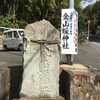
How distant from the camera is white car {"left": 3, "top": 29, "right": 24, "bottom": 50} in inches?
1099

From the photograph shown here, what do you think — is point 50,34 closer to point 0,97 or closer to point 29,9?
point 0,97

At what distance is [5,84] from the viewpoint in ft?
26.2

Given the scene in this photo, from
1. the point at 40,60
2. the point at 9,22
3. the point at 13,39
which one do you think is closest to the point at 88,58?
the point at 13,39

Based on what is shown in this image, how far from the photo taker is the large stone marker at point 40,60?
7172 millimetres

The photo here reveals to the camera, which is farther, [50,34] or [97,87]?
[97,87]

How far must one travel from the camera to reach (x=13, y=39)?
2847 centimetres

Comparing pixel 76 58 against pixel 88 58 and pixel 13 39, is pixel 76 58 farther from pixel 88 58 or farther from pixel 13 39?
pixel 13 39

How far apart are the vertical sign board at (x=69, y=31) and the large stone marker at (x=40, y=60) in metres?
3.72

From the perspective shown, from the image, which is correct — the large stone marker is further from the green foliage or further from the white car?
the green foliage

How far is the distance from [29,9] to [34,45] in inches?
1208

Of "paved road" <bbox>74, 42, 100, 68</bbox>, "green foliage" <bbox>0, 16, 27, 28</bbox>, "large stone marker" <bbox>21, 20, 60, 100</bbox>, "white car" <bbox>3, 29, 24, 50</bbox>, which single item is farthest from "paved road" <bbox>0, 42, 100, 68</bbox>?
"green foliage" <bbox>0, 16, 27, 28</bbox>

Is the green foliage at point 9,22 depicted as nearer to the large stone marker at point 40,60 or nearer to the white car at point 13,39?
the white car at point 13,39

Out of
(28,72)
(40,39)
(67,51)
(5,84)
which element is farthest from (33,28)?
(67,51)

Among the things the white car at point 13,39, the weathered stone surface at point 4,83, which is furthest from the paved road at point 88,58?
the weathered stone surface at point 4,83
